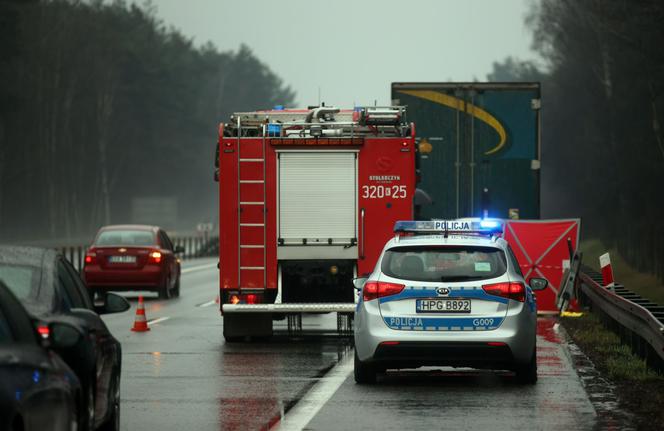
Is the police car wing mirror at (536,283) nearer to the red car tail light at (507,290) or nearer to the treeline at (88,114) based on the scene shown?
the red car tail light at (507,290)

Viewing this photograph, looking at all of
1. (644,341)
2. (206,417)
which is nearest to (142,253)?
(644,341)

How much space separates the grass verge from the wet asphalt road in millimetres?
329

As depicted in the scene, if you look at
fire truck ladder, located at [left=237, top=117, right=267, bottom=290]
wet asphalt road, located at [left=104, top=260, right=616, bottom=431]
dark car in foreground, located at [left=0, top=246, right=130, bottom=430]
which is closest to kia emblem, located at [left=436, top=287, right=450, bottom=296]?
wet asphalt road, located at [left=104, top=260, right=616, bottom=431]

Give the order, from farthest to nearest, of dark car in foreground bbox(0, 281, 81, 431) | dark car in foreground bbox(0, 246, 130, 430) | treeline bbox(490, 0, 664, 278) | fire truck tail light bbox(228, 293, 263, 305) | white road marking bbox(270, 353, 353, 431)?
treeline bbox(490, 0, 664, 278), fire truck tail light bbox(228, 293, 263, 305), white road marking bbox(270, 353, 353, 431), dark car in foreground bbox(0, 246, 130, 430), dark car in foreground bbox(0, 281, 81, 431)

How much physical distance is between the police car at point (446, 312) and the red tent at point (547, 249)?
459 inches

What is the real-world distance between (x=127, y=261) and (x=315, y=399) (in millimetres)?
18750

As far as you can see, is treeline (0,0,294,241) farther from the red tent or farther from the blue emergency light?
the blue emergency light

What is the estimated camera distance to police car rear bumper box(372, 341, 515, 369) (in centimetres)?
1461

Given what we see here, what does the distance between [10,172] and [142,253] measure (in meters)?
67.0

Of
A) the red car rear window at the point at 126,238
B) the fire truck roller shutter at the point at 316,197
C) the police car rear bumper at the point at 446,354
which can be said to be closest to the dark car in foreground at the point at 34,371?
the police car rear bumper at the point at 446,354

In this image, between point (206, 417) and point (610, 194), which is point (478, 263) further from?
point (610, 194)

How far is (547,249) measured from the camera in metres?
27.1

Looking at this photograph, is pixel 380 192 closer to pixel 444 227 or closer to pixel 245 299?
pixel 245 299

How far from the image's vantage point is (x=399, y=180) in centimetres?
2036
